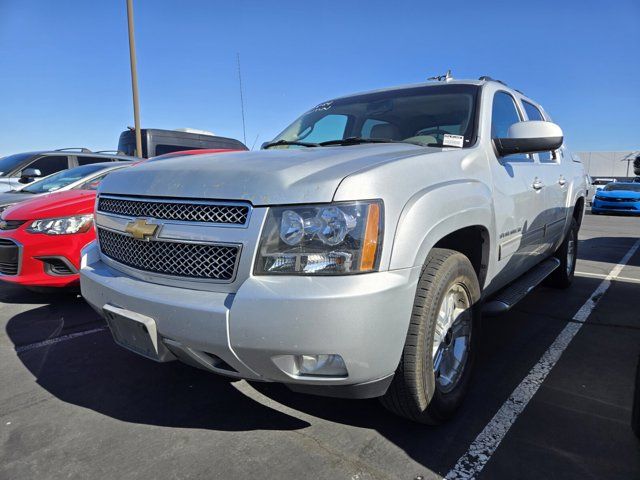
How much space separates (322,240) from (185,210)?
66 cm

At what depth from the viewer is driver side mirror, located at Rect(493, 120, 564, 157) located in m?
2.66

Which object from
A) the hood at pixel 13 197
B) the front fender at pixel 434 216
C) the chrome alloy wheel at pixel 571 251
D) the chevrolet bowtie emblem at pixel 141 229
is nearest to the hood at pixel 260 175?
the chevrolet bowtie emblem at pixel 141 229

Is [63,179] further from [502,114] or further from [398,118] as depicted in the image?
[502,114]

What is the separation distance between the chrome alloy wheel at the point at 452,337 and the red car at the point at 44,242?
8.92 feet

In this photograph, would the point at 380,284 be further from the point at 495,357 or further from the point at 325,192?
the point at 495,357

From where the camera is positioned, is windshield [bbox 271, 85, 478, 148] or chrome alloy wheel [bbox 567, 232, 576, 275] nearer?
windshield [bbox 271, 85, 478, 148]

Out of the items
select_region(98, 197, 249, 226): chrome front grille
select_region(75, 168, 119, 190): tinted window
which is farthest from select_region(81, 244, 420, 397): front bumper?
select_region(75, 168, 119, 190): tinted window

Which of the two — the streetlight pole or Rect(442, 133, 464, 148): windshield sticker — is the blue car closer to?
the streetlight pole

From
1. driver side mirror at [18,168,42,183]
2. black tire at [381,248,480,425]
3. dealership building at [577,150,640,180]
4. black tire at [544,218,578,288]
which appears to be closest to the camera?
black tire at [381,248,480,425]

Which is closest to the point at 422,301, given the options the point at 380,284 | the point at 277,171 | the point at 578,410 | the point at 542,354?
the point at 380,284

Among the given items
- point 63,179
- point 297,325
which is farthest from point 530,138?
point 63,179

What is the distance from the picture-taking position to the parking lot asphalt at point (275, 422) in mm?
1977

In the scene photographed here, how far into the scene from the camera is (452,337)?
2.40 m

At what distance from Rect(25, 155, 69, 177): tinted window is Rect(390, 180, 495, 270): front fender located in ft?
26.0
